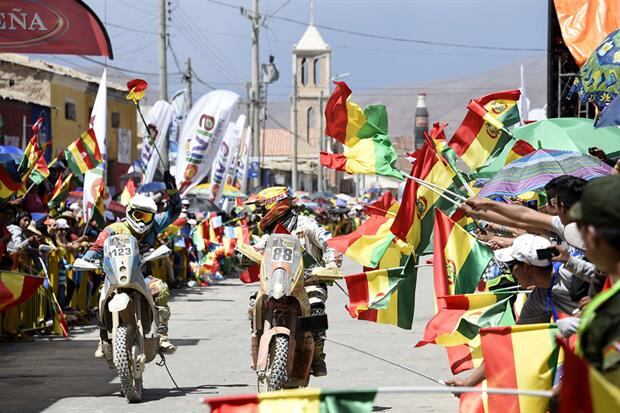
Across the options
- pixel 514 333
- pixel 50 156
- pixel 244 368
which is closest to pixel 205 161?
pixel 50 156

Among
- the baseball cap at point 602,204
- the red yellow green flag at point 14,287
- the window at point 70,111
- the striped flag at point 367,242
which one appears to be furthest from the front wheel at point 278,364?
the window at point 70,111

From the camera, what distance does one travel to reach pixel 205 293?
2719cm

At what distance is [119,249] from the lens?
11812 millimetres

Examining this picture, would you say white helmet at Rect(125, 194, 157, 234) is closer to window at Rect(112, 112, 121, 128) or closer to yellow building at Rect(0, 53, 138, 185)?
yellow building at Rect(0, 53, 138, 185)

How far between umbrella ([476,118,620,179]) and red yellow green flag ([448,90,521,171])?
142 mm

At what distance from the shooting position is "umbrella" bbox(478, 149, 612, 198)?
31.1ft

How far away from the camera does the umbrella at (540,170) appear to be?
948 cm

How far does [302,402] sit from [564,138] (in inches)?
310

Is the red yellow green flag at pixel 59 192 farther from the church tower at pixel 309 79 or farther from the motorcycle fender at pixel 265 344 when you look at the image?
the church tower at pixel 309 79

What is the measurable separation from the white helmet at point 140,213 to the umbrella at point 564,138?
122 inches

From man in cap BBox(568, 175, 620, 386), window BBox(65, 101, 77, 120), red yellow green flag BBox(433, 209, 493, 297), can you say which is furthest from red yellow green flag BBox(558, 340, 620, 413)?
window BBox(65, 101, 77, 120)

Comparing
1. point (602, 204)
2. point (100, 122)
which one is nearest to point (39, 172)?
point (100, 122)

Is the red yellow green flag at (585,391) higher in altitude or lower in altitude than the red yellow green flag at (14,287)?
higher

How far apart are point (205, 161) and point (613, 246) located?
25.9m
